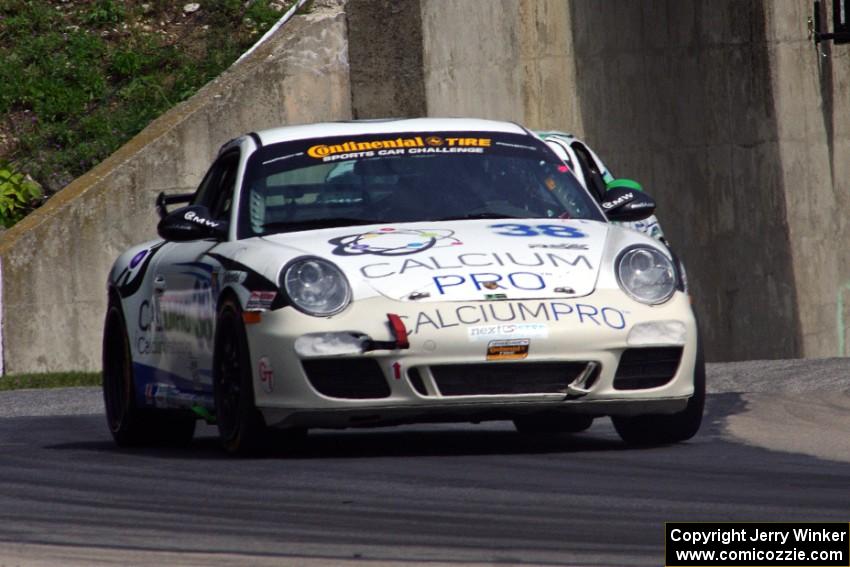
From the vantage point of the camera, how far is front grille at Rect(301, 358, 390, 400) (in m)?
8.45

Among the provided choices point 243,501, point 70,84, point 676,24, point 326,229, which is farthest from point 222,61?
point 243,501

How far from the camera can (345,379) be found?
27.8 feet

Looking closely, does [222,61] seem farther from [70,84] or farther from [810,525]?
[810,525]

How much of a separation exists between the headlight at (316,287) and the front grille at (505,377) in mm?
465

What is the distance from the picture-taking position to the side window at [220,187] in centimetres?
987

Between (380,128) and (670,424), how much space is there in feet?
6.36

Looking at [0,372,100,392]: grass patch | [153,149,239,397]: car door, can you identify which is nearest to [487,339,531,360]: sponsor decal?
[153,149,239,397]: car door

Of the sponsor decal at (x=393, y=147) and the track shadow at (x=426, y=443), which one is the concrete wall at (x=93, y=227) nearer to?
the track shadow at (x=426, y=443)

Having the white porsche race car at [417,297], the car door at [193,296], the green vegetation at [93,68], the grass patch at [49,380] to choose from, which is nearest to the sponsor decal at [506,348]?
the white porsche race car at [417,297]

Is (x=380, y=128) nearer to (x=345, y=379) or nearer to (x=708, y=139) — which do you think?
(x=345, y=379)

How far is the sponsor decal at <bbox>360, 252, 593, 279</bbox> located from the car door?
3.09 feet

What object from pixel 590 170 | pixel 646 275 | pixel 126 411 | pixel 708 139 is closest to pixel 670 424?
pixel 646 275

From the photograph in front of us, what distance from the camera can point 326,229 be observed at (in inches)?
359

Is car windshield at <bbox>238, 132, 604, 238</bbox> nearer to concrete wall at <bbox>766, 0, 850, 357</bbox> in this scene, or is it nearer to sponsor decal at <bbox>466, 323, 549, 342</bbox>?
sponsor decal at <bbox>466, 323, 549, 342</bbox>
